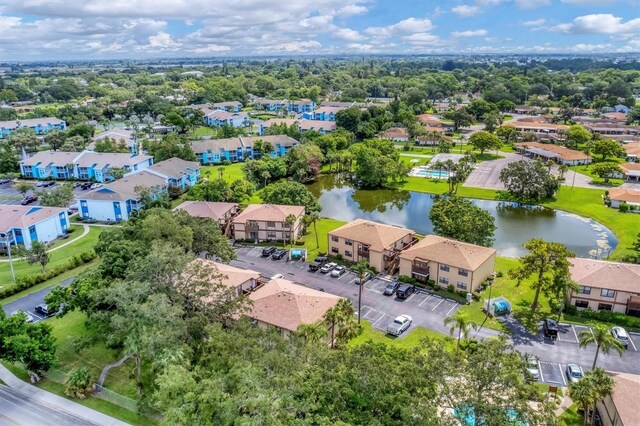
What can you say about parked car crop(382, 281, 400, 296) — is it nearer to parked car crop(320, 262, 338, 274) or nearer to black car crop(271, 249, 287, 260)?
parked car crop(320, 262, 338, 274)

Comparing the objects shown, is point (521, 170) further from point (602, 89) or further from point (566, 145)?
point (602, 89)

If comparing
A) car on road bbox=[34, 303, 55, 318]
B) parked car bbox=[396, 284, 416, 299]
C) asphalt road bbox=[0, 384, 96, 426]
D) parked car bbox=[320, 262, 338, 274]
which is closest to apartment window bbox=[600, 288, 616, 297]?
parked car bbox=[396, 284, 416, 299]

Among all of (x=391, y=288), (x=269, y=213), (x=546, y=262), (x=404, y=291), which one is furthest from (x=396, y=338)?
(x=269, y=213)

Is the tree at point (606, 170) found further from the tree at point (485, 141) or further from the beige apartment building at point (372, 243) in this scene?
the beige apartment building at point (372, 243)

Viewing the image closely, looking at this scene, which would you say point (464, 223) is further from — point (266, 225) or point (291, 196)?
point (291, 196)

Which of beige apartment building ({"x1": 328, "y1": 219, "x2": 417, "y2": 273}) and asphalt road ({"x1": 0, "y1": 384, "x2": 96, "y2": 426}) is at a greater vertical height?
beige apartment building ({"x1": 328, "y1": 219, "x2": 417, "y2": 273})
